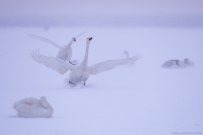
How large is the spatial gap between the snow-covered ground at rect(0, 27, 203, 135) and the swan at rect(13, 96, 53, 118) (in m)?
0.05

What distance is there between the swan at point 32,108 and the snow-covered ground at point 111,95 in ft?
0.15

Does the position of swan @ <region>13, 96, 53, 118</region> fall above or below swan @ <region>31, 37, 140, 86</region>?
below

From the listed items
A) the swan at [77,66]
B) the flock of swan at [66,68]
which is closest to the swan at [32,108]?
the flock of swan at [66,68]

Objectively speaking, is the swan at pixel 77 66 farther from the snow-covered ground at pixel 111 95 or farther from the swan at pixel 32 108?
the swan at pixel 32 108

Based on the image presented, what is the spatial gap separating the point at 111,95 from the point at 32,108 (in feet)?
3.53

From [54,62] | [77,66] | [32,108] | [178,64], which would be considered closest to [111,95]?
[77,66]

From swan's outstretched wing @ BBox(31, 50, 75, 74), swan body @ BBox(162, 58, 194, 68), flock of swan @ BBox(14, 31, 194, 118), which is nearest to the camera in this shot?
flock of swan @ BBox(14, 31, 194, 118)

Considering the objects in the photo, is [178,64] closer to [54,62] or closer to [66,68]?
[66,68]

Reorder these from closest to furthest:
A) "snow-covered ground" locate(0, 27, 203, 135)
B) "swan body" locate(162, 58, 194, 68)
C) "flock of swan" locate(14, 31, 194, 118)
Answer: "snow-covered ground" locate(0, 27, 203, 135)
"flock of swan" locate(14, 31, 194, 118)
"swan body" locate(162, 58, 194, 68)

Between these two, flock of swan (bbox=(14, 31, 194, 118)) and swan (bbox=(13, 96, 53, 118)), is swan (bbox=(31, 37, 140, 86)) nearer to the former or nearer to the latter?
flock of swan (bbox=(14, 31, 194, 118))

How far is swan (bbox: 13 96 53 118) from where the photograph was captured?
3.01m

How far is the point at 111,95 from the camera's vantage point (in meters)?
3.83

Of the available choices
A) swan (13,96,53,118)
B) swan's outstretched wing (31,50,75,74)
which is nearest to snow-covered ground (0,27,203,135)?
swan (13,96,53,118)

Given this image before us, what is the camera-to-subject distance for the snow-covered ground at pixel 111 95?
2.93 metres
